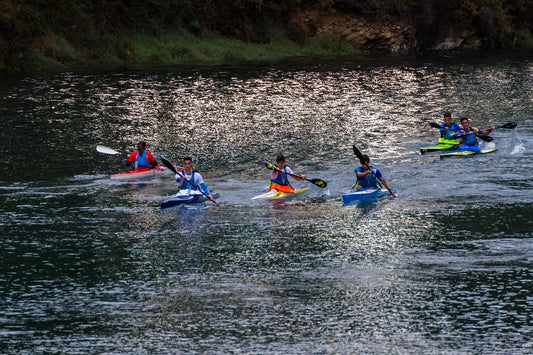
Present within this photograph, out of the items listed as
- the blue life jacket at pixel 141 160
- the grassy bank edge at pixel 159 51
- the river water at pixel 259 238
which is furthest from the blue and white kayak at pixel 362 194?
the grassy bank edge at pixel 159 51

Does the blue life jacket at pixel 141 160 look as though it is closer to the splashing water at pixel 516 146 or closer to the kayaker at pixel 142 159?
the kayaker at pixel 142 159

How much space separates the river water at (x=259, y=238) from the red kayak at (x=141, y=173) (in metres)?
0.37

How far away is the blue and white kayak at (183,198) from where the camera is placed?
90.2 ft

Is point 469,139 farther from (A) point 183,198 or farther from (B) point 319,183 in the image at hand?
(A) point 183,198

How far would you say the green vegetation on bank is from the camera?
61469mm

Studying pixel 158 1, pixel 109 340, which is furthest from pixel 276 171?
pixel 158 1

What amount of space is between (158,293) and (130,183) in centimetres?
1204

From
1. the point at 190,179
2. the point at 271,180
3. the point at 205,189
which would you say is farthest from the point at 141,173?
the point at 271,180

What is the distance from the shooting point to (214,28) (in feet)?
241

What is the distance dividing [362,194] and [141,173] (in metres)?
8.04

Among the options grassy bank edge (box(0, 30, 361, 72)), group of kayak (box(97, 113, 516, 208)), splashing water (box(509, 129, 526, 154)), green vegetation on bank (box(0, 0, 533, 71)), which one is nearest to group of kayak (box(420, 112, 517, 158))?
splashing water (box(509, 129, 526, 154))

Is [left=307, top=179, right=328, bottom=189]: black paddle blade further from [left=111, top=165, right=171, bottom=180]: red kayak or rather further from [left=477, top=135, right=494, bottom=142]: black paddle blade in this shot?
[left=477, top=135, right=494, bottom=142]: black paddle blade

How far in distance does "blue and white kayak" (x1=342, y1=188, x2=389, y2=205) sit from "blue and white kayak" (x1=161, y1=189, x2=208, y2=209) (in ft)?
14.2

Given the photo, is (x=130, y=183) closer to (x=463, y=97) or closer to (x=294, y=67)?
(x=463, y=97)
